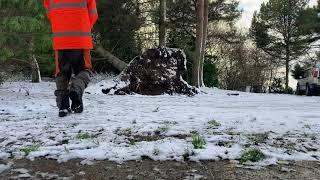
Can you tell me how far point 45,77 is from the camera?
28531mm

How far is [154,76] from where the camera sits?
13.9 metres

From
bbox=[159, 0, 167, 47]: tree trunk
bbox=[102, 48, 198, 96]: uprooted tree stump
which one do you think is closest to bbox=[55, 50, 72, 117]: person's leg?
bbox=[102, 48, 198, 96]: uprooted tree stump

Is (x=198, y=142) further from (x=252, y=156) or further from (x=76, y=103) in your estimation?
(x=76, y=103)

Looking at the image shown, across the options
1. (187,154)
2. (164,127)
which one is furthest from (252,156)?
(164,127)

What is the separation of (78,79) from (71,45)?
1.65 ft

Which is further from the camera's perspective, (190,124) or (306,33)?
(306,33)

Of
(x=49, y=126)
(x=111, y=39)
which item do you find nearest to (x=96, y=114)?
(x=49, y=126)

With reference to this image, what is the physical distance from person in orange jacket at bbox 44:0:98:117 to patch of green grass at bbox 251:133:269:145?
2.82 meters

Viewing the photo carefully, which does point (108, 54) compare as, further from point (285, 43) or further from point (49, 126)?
point (285, 43)

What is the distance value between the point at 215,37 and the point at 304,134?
1212 inches

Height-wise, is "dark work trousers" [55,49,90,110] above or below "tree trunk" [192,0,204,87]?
below

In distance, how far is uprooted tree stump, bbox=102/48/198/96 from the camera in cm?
1385

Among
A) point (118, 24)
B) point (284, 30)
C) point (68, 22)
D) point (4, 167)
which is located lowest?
point (4, 167)

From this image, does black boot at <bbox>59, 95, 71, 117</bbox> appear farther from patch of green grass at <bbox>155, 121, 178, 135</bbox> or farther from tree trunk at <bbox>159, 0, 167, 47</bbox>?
tree trunk at <bbox>159, 0, 167, 47</bbox>
